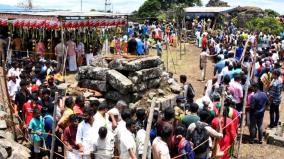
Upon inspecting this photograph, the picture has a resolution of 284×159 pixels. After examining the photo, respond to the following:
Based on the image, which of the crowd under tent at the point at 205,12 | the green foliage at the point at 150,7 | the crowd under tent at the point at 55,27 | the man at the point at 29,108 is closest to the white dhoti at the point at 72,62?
the crowd under tent at the point at 55,27

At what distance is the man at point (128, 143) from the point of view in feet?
19.3

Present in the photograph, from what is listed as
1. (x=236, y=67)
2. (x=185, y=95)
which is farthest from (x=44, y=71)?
(x=236, y=67)

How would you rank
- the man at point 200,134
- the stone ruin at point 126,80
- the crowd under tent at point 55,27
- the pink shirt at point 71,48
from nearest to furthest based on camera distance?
the man at point 200,134
the stone ruin at point 126,80
the crowd under tent at point 55,27
the pink shirt at point 71,48

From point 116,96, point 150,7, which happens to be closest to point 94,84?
point 116,96

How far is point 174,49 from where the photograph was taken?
26.2 meters

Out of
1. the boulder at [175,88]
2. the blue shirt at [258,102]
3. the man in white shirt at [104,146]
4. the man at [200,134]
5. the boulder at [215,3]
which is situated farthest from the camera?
the boulder at [215,3]

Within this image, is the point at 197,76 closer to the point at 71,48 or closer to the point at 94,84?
the point at 71,48

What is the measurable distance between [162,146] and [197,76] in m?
12.8

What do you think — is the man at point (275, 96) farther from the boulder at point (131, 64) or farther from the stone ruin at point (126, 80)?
the boulder at point (131, 64)

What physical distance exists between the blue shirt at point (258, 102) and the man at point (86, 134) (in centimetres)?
447

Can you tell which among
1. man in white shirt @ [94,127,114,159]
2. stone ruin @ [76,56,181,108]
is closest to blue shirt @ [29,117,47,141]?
man in white shirt @ [94,127,114,159]

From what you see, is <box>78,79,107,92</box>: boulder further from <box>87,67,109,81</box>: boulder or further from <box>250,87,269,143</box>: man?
<box>250,87,269,143</box>: man

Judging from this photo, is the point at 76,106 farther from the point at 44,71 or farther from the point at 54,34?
the point at 54,34

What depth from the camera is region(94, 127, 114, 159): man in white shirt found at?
602 cm
